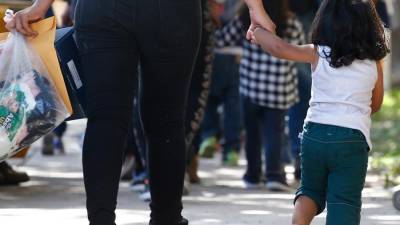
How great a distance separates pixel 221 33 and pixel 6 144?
4004 mm

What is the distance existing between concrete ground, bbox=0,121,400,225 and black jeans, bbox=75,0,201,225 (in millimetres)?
1025

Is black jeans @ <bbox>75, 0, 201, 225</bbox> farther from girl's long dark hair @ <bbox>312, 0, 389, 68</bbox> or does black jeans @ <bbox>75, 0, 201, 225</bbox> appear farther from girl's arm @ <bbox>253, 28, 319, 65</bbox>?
girl's long dark hair @ <bbox>312, 0, 389, 68</bbox>

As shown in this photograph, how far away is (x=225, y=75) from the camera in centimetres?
930

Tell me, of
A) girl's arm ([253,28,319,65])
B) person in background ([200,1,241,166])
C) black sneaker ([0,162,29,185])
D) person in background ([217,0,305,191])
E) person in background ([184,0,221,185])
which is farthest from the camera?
person in background ([200,1,241,166])

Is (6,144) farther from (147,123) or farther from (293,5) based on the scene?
(293,5)

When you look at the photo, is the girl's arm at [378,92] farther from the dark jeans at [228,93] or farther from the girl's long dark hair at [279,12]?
the dark jeans at [228,93]

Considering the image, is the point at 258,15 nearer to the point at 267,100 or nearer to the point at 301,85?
the point at 267,100

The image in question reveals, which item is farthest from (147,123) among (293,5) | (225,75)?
(225,75)

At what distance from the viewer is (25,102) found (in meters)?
4.49

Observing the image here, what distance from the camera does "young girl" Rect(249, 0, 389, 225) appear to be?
4.36 meters

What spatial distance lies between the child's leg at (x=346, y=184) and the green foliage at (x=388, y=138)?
3.04 m

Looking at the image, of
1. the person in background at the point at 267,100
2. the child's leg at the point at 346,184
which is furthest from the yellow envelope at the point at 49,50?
the person in background at the point at 267,100

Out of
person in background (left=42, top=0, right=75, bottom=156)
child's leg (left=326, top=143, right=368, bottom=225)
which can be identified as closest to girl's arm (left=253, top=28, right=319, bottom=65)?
child's leg (left=326, top=143, right=368, bottom=225)

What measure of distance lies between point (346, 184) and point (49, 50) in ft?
4.58
